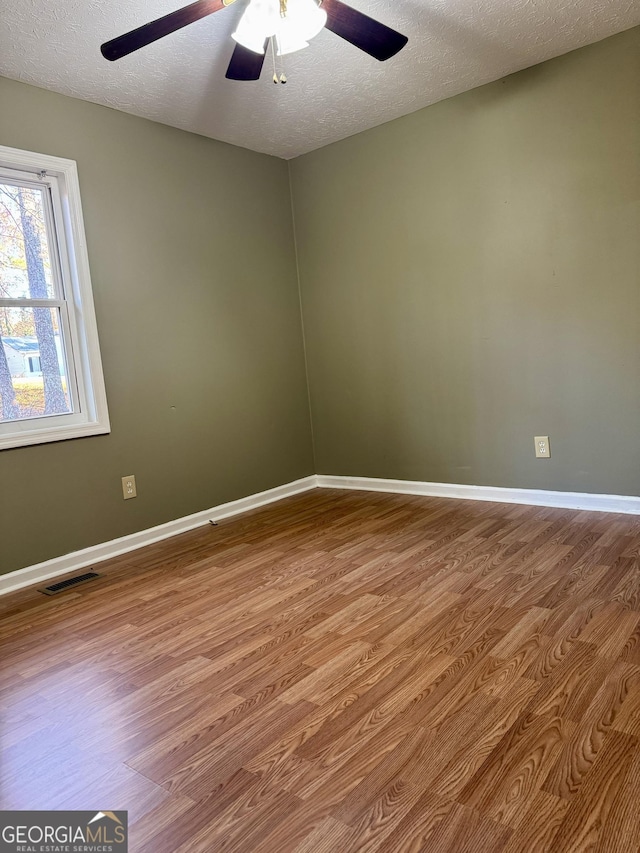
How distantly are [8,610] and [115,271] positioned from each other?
182 cm

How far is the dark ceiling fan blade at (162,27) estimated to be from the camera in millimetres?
1858

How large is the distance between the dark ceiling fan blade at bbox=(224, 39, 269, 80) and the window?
123cm

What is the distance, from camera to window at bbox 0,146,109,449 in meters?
2.88

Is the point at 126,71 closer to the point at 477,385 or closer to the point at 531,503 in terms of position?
the point at 477,385

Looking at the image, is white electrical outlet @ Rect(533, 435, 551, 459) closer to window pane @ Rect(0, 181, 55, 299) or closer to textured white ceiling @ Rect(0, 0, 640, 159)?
textured white ceiling @ Rect(0, 0, 640, 159)

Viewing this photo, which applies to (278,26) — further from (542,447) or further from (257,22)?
(542,447)

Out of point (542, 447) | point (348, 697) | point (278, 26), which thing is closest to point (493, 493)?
point (542, 447)

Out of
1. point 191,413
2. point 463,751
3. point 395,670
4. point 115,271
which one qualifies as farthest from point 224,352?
point 463,751

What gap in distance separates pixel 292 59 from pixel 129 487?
2.37 m

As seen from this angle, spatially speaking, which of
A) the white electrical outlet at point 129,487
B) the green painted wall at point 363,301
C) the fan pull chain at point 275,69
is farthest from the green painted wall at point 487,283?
the white electrical outlet at point 129,487

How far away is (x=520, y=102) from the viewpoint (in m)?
3.19

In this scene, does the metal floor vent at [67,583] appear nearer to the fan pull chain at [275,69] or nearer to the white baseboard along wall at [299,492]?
the white baseboard along wall at [299,492]

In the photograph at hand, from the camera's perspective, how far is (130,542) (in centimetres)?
327

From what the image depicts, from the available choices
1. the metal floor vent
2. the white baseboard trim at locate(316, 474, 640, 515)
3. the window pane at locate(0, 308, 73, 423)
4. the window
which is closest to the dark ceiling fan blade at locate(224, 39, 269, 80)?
the window
